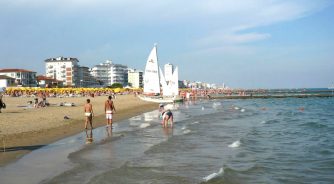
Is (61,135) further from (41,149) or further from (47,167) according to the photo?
(47,167)

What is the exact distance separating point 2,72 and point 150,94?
325 feet

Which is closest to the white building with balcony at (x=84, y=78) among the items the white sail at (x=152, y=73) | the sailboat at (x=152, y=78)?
the sailboat at (x=152, y=78)

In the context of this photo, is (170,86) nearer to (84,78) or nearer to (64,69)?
(64,69)

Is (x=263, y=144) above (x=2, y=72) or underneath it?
underneath

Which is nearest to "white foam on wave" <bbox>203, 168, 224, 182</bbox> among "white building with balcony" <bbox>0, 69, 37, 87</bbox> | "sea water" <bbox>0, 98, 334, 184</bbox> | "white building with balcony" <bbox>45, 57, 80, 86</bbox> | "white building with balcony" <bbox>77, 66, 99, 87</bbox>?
"sea water" <bbox>0, 98, 334, 184</bbox>

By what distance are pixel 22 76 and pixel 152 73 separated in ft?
312

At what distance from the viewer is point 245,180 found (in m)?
10.7

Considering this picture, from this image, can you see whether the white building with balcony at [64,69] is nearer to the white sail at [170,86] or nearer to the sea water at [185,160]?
the white sail at [170,86]

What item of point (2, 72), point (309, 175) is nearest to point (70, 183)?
point (309, 175)

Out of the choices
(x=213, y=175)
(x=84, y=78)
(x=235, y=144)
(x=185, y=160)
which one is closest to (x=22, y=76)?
(x=84, y=78)

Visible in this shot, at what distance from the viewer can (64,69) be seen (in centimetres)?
16300

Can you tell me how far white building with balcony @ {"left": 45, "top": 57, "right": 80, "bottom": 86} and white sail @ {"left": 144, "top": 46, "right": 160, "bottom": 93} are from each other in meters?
112

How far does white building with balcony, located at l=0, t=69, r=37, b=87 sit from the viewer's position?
132 m

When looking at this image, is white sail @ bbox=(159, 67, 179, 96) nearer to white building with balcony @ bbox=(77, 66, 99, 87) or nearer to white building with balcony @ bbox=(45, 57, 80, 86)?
white building with balcony @ bbox=(45, 57, 80, 86)
